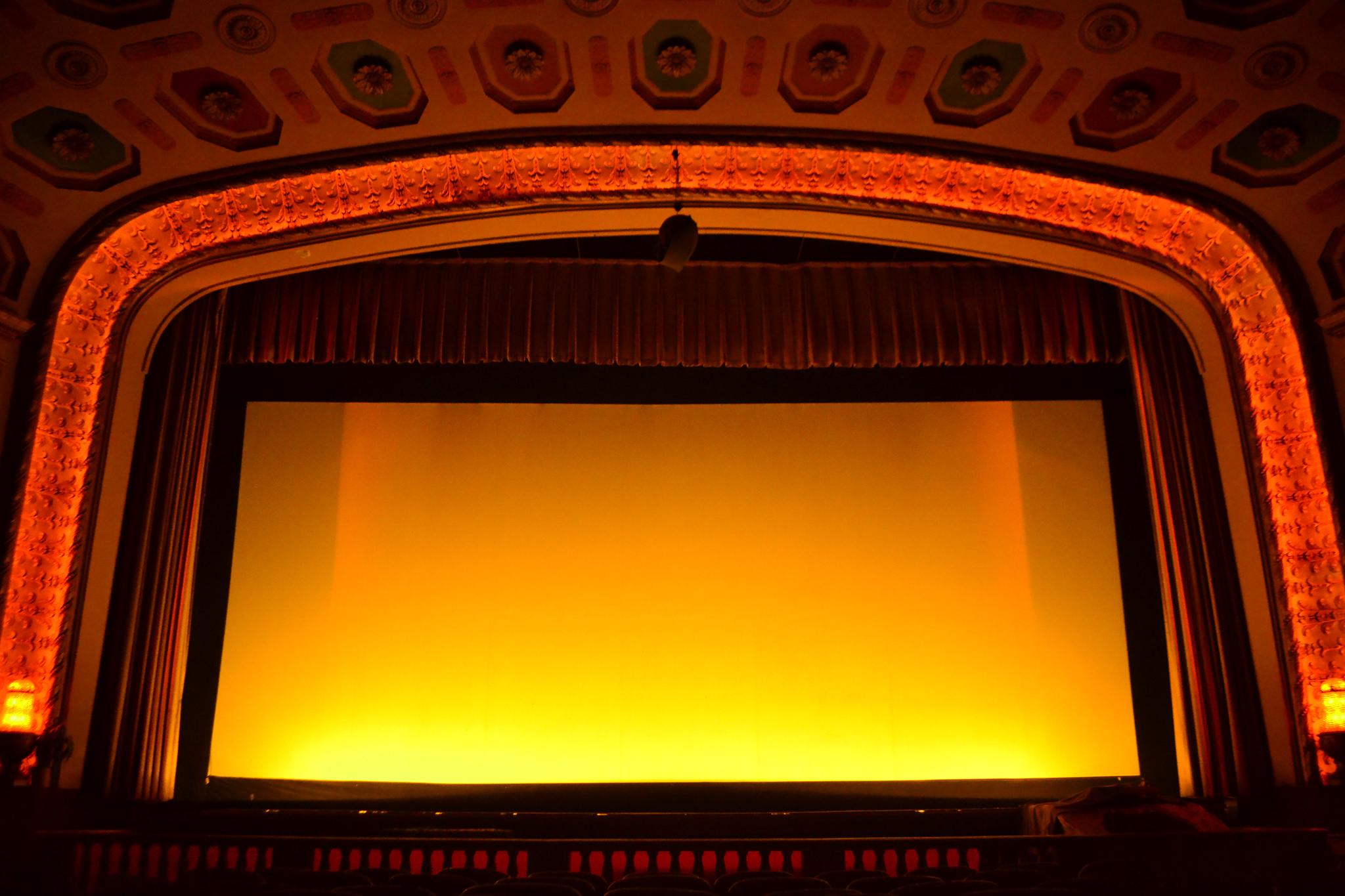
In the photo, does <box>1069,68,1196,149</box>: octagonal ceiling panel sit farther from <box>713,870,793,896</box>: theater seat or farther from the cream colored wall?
<box>713,870,793,896</box>: theater seat

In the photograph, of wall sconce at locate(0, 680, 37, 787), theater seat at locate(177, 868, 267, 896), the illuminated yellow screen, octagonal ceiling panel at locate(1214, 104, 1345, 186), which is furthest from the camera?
the illuminated yellow screen

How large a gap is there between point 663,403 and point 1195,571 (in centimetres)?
380

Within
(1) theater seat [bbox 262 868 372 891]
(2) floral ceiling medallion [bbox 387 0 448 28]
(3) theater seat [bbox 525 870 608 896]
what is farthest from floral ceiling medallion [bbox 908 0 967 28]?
(1) theater seat [bbox 262 868 372 891]

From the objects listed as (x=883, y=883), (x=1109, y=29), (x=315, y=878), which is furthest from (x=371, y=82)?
(x=883, y=883)

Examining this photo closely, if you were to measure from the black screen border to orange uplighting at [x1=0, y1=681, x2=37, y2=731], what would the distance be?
59.3 inches

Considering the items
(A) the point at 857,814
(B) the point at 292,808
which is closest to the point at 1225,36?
(A) the point at 857,814

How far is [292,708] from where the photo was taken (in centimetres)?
707

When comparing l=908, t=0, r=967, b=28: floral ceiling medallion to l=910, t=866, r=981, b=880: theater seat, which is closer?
l=910, t=866, r=981, b=880: theater seat

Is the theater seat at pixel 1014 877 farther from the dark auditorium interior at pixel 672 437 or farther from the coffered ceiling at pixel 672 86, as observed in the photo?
the coffered ceiling at pixel 672 86

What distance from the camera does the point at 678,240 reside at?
568 centimetres

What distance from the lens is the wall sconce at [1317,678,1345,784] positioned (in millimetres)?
5516

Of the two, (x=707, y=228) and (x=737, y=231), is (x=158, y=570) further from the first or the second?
(x=737, y=231)

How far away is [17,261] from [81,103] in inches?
48.4

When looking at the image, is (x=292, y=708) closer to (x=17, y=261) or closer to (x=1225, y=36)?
(x=17, y=261)
